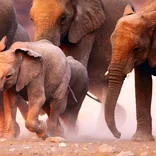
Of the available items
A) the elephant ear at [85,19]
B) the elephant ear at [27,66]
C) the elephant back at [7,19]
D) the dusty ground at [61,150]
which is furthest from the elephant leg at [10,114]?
the elephant ear at [85,19]

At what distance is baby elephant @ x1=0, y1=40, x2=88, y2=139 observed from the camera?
7.28m

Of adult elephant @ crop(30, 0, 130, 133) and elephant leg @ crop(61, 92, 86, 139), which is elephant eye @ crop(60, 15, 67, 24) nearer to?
adult elephant @ crop(30, 0, 130, 133)

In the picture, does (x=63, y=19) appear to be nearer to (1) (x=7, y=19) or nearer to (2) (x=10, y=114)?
(1) (x=7, y=19)

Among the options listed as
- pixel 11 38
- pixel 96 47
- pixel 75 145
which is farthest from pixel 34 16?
pixel 75 145

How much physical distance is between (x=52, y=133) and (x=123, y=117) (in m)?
5.00

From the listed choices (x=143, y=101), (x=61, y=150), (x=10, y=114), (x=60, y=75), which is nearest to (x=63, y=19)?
(x=143, y=101)

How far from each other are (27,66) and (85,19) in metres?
3.89

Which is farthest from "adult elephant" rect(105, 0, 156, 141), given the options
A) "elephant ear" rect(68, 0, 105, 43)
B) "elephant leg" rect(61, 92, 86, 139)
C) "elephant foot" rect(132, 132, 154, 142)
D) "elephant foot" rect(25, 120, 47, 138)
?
"elephant ear" rect(68, 0, 105, 43)

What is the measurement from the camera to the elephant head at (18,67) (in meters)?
7.21

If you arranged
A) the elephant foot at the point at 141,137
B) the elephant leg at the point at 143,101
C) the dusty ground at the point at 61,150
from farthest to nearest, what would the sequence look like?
1. the elephant leg at the point at 143,101
2. the elephant foot at the point at 141,137
3. the dusty ground at the point at 61,150

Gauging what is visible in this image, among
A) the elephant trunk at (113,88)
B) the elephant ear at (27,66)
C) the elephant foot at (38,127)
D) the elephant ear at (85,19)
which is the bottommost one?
the elephant foot at (38,127)

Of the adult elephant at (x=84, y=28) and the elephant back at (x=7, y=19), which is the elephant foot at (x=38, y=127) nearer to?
the elephant back at (x=7, y=19)

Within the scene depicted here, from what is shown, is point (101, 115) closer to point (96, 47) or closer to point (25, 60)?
point (96, 47)

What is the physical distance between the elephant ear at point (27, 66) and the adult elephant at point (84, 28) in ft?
8.92
